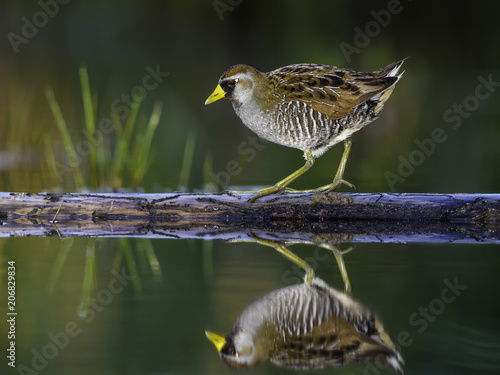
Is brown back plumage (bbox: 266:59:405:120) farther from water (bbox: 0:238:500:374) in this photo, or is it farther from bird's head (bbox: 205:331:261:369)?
bird's head (bbox: 205:331:261:369)

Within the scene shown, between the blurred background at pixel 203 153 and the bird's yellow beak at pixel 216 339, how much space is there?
0.06 meters

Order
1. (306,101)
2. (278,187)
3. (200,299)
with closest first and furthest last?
(200,299), (306,101), (278,187)

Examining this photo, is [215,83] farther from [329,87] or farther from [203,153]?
[329,87]

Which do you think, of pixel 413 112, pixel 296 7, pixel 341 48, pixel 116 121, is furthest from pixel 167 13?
pixel 116 121

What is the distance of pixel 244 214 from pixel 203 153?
14.4 feet

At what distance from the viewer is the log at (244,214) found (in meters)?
6.87

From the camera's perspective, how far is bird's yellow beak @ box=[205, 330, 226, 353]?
424 centimetres

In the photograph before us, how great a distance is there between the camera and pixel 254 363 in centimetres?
406

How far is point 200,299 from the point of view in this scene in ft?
16.3

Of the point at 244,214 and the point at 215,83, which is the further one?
the point at 215,83

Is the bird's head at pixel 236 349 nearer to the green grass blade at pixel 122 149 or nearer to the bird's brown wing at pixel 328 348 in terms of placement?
the bird's brown wing at pixel 328 348

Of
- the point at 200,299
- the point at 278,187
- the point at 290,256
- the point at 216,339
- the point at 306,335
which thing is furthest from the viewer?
the point at 278,187

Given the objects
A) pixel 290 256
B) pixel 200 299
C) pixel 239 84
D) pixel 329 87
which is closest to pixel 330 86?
pixel 329 87

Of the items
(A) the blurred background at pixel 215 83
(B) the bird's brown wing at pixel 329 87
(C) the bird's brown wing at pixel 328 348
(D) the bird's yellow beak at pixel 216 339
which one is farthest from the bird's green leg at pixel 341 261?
(A) the blurred background at pixel 215 83
